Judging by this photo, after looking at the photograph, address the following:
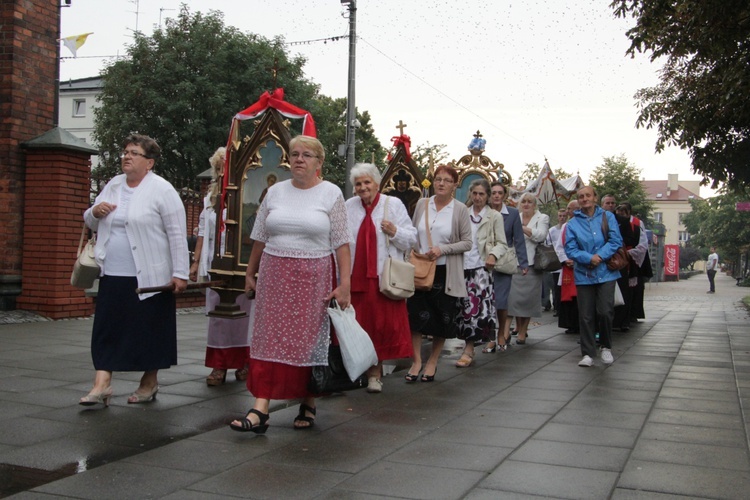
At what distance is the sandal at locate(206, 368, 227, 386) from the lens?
7.34m

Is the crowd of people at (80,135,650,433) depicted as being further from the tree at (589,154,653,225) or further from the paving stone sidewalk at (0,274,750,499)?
the tree at (589,154,653,225)

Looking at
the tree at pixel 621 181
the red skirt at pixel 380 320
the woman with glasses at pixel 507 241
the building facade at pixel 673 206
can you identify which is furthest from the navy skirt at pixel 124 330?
the building facade at pixel 673 206

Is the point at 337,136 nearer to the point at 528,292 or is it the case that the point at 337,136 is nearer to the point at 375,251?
the point at 528,292

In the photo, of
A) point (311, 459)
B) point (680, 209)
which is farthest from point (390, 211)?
point (680, 209)

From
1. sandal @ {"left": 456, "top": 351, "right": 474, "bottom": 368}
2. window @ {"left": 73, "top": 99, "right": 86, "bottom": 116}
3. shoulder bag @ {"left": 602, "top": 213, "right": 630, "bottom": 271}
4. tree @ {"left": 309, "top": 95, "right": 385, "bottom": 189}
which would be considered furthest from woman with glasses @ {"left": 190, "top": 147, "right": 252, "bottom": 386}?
window @ {"left": 73, "top": 99, "right": 86, "bottom": 116}

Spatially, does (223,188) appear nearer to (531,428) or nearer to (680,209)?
(531,428)

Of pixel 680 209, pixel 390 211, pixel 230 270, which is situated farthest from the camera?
pixel 680 209

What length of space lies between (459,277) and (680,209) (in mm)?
157359

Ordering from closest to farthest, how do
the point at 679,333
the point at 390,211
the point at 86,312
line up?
the point at 390,211, the point at 86,312, the point at 679,333

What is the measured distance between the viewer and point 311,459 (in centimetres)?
484

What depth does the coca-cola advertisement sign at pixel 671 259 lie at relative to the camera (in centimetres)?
5619

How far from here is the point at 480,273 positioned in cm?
909

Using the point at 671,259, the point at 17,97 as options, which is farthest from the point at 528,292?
the point at 671,259

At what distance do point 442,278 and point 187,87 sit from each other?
3253 cm
